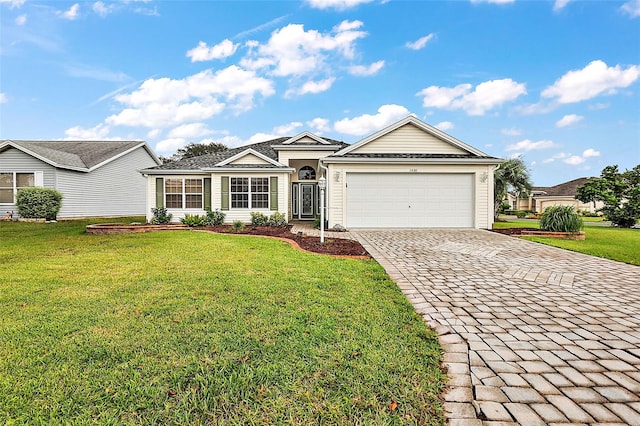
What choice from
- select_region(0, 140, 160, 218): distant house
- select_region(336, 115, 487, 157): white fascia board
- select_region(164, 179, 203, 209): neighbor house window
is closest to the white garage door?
select_region(336, 115, 487, 157): white fascia board

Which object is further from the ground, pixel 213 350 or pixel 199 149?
pixel 199 149

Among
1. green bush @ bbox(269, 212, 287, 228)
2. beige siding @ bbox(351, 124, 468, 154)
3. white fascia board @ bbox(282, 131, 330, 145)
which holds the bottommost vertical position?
green bush @ bbox(269, 212, 287, 228)

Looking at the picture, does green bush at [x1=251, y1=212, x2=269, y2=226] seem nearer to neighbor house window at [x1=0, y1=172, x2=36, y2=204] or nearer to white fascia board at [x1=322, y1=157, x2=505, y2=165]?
white fascia board at [x1=322, y1=157, x2=505, y2=165]

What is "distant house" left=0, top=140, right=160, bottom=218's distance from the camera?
16984 millimetres

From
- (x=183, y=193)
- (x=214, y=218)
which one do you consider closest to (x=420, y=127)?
(x=214, y=218)

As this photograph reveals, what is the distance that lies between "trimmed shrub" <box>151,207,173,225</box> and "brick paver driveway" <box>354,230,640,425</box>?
12126mm

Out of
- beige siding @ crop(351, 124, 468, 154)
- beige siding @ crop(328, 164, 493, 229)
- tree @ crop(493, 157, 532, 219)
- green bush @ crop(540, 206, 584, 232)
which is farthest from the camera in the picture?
tree @ crop(493, 157, 532, 219)

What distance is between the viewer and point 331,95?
1939 centimetres

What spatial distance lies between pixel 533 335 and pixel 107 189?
23998 mm

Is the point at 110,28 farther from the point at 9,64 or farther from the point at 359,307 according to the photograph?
the point at 359,307

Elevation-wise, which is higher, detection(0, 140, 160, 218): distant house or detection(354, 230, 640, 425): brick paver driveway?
detection(0, 140, 160, 218): distant house

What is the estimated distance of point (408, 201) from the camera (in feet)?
44.0

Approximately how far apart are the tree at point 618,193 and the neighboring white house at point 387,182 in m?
13.0

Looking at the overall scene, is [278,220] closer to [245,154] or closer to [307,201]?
[245,154]
